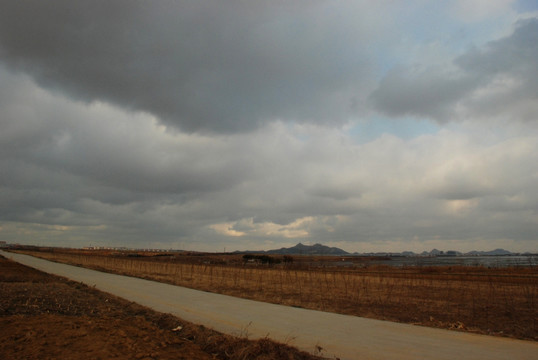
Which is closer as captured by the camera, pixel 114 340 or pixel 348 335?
pixel 114 340

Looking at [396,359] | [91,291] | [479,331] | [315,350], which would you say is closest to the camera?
[396,359]

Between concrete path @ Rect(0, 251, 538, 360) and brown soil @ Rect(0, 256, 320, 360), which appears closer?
brown soil @ Rect(0, 256, 320, 360)

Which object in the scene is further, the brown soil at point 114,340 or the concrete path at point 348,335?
the concrete path at point 348,335

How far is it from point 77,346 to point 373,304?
13419 mm

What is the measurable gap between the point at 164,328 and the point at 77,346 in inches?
126

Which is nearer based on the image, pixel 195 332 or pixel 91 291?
pixel 195 332

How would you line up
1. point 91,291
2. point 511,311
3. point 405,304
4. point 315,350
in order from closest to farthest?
point 315,350 < point 511,311 < point 405,304 < point 91,291

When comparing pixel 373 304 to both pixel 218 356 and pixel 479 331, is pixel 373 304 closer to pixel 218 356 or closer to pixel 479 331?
pixel 479 331

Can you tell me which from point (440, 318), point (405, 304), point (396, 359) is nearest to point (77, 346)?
point (396, 359)

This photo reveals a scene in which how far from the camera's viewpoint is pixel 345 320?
1252cm

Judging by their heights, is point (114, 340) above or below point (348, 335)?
above

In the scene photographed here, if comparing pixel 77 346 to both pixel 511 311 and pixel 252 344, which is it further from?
pixel 511 311

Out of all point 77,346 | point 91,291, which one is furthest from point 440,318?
point 91,291

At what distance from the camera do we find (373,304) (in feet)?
57.2
